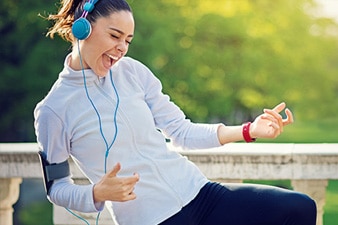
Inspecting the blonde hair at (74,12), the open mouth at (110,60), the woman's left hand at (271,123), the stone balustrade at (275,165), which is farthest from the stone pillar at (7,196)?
the woman's left hand at (271,123)

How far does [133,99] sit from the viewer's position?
2.37 metres

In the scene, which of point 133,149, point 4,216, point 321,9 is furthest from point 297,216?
point 321,9

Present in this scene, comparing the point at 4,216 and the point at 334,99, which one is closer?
the point at 4,216

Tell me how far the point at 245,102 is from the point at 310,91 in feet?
25.4

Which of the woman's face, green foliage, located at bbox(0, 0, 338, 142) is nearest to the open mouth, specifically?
the woman's face

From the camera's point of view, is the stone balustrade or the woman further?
the stone balustrade

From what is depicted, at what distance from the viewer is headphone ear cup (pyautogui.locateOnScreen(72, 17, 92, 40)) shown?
2.23m

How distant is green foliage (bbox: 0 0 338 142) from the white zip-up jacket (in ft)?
46.6

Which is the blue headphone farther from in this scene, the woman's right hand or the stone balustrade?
the stone balustrade

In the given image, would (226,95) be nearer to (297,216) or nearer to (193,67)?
(193,67)

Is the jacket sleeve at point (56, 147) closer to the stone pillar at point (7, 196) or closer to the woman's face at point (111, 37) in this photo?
the woman's face at point (111, 37)

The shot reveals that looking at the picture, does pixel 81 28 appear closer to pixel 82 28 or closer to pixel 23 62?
pixel 82 28

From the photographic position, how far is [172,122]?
246cm

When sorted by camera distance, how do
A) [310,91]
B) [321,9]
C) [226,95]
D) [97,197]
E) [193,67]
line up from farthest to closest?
[321,9], [310,91], [226,95], [193,67], [97,197]
